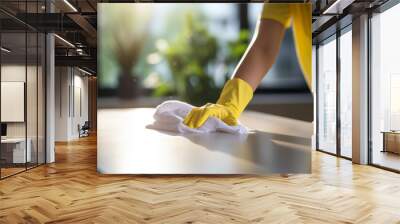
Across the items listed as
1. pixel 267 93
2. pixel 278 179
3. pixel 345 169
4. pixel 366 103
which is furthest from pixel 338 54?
pixel 278 179

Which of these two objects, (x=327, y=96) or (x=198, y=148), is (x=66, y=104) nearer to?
(x=327, y=96)

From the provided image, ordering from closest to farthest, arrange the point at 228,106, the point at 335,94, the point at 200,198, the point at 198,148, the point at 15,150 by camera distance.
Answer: the point at 200,198, the point at 198,148, the point at 228,106, the point at 15,150, the point at 335,94

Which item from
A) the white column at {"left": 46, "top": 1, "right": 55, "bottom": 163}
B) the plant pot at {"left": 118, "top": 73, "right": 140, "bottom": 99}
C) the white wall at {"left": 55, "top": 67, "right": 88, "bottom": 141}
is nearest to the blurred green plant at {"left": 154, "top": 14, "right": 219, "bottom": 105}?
the plant pot at {"left": 118, "top": 73, "right": 140, "bottom": 99}

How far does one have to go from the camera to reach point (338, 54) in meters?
9.19

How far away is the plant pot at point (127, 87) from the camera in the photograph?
6.08 m

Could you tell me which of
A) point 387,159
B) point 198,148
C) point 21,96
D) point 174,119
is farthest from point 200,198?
point 387,159

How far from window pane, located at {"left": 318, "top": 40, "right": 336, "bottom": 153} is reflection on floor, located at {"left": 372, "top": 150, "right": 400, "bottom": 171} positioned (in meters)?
1.98

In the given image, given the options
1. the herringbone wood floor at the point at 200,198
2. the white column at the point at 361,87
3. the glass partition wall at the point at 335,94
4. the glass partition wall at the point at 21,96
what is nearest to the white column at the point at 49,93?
the glass partition wall at the point at 21,96

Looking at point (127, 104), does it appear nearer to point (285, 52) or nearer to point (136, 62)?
point (136, 62)

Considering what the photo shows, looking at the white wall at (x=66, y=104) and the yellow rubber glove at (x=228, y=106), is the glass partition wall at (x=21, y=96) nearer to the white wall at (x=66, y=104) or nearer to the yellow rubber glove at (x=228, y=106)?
the yellow rubber glove at (x=228, y=106)

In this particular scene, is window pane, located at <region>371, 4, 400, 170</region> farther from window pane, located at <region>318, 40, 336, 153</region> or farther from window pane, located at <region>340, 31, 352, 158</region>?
window pane, located at <region>318, 40, 336, 153</region>

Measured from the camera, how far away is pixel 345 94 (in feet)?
29.1

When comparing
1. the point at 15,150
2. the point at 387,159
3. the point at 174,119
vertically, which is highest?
the point at 174,119

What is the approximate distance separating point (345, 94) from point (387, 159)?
2.08 m
